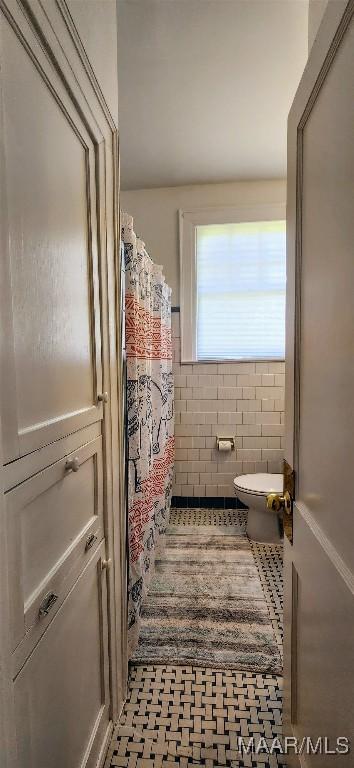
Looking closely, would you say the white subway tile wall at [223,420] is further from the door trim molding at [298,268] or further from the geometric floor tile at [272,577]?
the door trim molding at [298,268]

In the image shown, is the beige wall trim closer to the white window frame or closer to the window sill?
the white window frame

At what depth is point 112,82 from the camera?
1.25 meters

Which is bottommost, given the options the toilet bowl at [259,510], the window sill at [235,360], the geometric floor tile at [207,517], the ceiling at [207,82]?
the geometric floor tile at [207,517]

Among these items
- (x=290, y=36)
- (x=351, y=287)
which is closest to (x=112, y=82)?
(x=290, y=36)

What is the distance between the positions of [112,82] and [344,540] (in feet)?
4.96

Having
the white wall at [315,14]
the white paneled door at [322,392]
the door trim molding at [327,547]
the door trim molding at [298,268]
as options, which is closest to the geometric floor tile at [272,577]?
the white paneled door at [322,392]

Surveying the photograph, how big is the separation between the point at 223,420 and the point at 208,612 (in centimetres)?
147

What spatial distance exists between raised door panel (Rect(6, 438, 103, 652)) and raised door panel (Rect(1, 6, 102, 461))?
0.29ft

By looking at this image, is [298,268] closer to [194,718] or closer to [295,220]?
[295,220]

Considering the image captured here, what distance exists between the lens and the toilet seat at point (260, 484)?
241 centimetres

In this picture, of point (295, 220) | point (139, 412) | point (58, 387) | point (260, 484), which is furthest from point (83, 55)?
point (260, 484)

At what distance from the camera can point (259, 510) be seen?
97.6 inches

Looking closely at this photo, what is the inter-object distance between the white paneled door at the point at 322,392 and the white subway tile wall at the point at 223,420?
197 centimetres

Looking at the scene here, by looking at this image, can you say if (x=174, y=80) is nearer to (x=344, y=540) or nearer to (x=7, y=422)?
(x=7, y=422)
